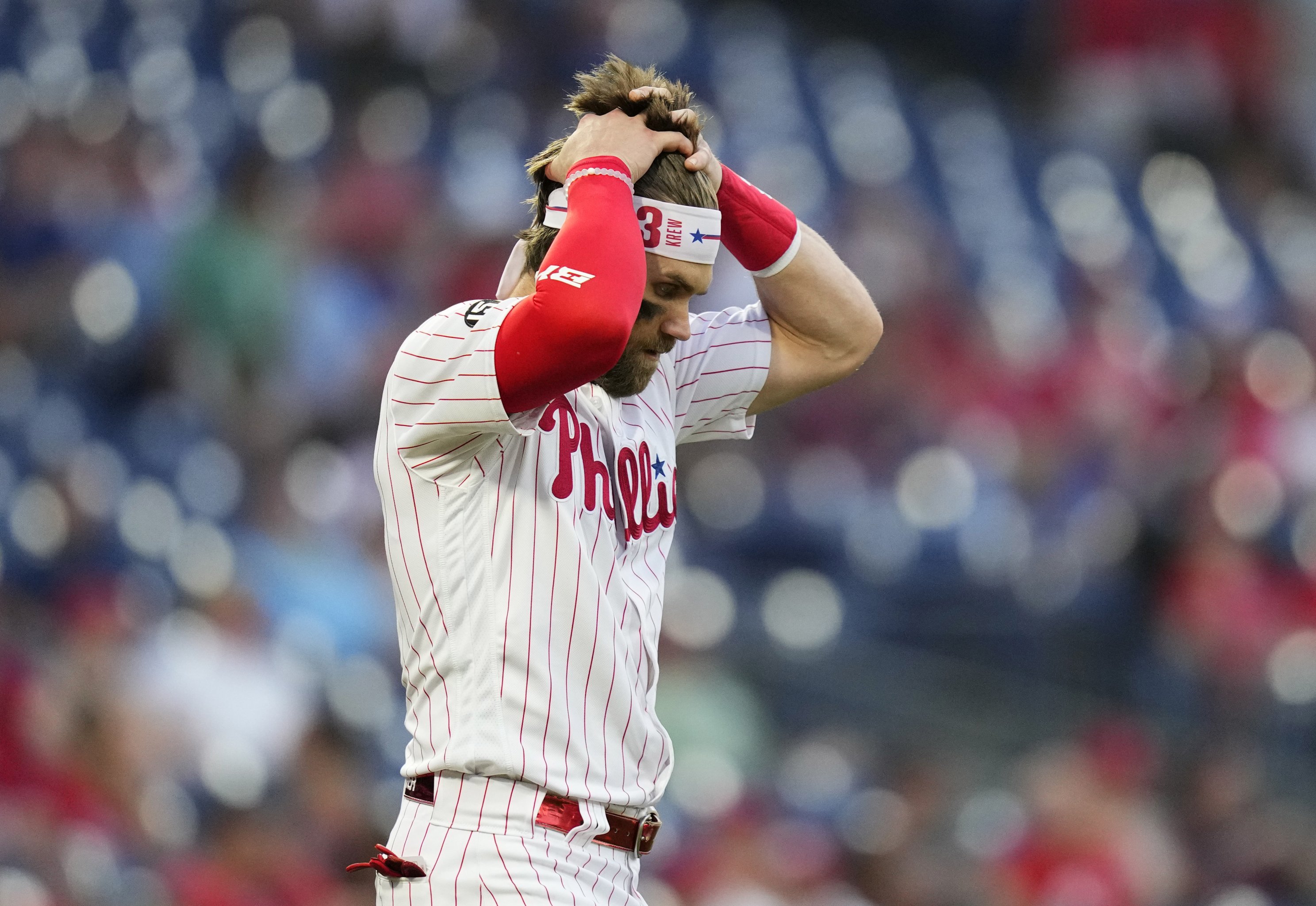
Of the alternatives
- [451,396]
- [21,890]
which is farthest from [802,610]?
[451,396]

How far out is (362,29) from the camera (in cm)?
646

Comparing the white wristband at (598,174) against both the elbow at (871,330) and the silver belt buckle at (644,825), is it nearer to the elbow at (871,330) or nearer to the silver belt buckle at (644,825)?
the elbow at (871,330)

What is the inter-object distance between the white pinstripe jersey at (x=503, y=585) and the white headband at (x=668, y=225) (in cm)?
18

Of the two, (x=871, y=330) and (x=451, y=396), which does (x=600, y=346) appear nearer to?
(x=451, y=396)

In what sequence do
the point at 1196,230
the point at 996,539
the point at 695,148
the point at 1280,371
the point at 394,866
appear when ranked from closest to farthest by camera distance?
the point at 394,866 < the point at 695,148 < the point at 996,539 < the point at 1280,371 < the point at 1196,230

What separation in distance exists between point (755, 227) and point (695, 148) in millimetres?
265

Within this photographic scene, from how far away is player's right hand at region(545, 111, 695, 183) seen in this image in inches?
82.1

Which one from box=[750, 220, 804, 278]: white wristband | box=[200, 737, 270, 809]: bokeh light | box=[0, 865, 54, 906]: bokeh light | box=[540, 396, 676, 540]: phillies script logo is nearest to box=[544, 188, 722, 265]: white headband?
box=[540, 396, 676, 540]: phillies script logo

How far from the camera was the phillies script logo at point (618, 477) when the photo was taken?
6.86 ft

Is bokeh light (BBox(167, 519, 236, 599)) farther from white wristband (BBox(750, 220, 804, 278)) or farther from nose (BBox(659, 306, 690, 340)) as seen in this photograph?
nose (BBox(659, 306, 690, 340))

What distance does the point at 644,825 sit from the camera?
6.93 feet

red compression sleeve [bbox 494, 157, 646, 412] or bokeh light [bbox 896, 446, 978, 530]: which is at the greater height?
bokeh light [bbox 896, 446, 978, 530]

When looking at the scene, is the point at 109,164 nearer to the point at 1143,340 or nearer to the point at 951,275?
the point at 951,275

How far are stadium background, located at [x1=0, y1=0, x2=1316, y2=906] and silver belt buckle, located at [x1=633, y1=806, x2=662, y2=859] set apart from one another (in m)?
2.38
